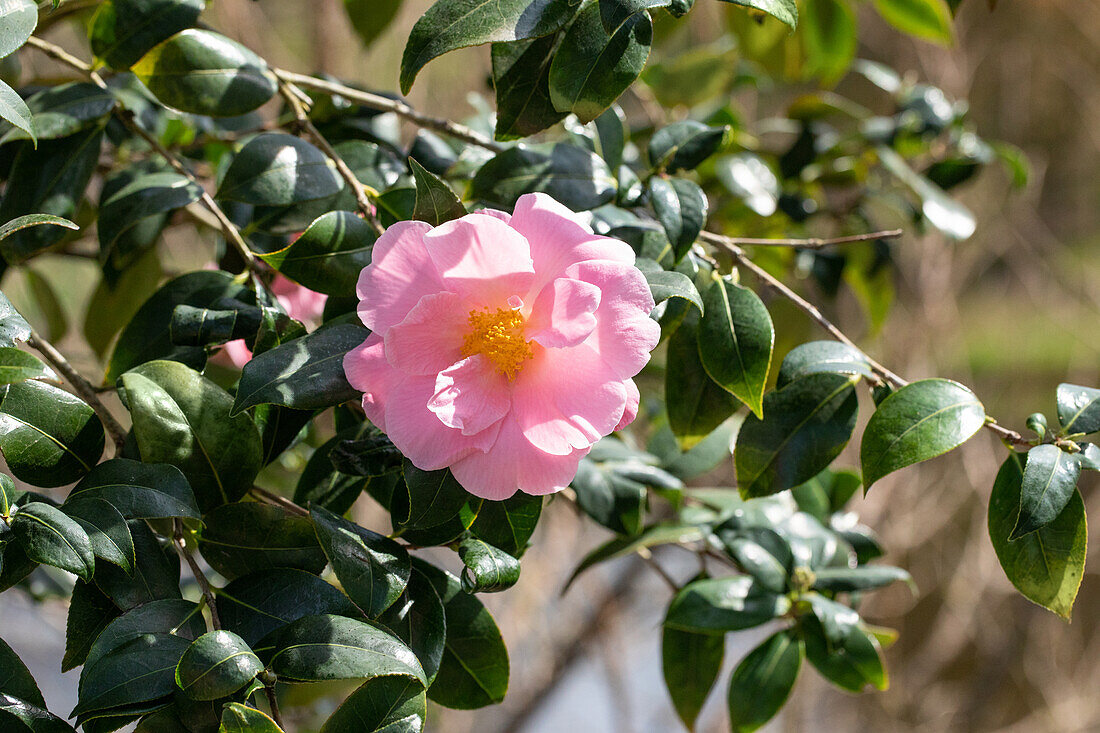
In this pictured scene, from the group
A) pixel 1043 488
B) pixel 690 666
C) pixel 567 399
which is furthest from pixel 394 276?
pixel 690 666

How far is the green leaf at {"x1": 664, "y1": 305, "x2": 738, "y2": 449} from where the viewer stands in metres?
0.51

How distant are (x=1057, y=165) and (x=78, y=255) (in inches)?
151

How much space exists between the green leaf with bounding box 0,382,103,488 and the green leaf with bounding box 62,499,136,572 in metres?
0.04

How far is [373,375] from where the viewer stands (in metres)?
0.39

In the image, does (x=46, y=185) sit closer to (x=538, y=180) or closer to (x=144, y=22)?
(x=144, y=22)

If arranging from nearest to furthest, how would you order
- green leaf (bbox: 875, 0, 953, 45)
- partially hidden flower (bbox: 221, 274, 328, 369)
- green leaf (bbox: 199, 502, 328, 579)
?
green leaf (bbox: 199, 502, 328, 579) → partially hidden flower (bbox: 221, 274, 328, 369) → green leaf (bbox: 875, 0, 953, 45)

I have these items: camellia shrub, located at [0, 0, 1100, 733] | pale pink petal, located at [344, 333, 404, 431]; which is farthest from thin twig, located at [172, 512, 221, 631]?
pale pink petal, located at [344, 333, 404, 431]

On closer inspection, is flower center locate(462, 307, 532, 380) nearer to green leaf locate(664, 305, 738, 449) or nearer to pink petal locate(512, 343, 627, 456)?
pink petal locate(512, 343, 627, 456)

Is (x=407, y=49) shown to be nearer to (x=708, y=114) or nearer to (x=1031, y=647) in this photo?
(x=708, y=114)

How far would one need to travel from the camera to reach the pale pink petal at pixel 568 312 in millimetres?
379

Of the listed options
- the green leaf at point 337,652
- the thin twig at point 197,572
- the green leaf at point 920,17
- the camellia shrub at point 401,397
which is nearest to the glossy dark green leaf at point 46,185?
the camellia shrub at point 401,397

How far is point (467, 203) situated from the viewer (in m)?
0.51

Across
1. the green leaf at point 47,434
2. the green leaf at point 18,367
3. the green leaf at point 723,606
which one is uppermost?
the green leaf at point 18,367

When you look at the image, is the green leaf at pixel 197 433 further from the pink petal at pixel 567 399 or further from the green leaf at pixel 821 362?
the green leaf at pixel 821 362
